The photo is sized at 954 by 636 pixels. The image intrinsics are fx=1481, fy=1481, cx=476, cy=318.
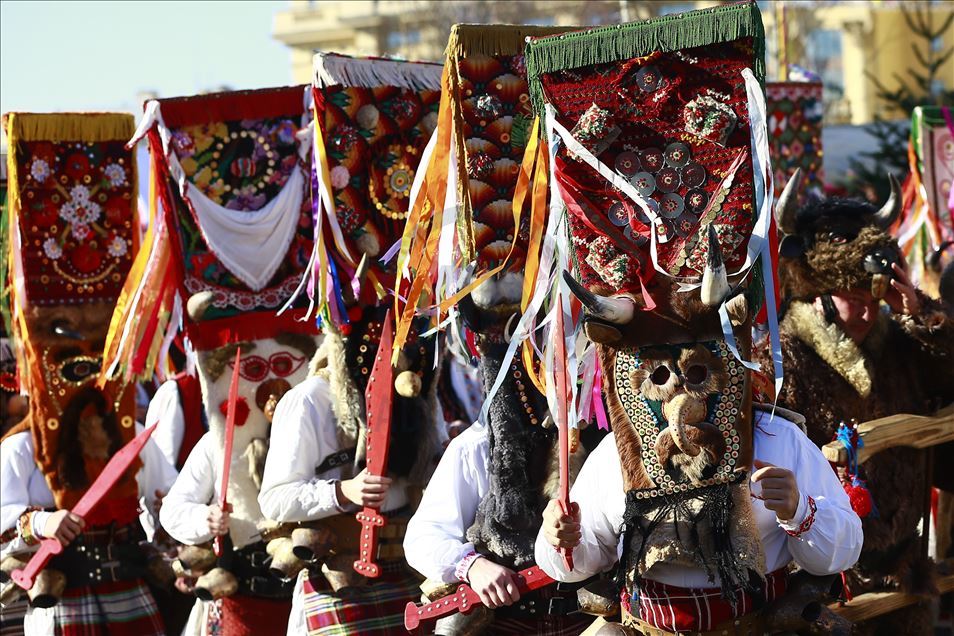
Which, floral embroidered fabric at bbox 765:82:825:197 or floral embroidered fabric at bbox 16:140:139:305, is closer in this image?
floral embroidered fabric at bbox 16:140:139:305

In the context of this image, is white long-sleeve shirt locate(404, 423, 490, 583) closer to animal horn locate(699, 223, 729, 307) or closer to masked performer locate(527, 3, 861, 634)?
masked performer locate(527, 3, 861, 634)

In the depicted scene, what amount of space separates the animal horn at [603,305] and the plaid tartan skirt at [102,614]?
377 centimetres

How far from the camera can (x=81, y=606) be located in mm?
6625

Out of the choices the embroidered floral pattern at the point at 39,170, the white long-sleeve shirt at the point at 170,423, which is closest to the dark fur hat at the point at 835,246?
the white long-sleeve shirt at the point at 170,423

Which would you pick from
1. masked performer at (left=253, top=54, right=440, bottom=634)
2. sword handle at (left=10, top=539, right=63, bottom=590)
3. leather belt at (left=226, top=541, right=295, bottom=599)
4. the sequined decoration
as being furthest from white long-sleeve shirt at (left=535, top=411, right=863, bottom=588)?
sword handle at (left=10, top=539, right=63, bottom=590)

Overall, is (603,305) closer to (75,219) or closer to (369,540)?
(369,540)

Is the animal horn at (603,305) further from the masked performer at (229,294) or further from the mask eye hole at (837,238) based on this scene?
the masked performer at (229,294)

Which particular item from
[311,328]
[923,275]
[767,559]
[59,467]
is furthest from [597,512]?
[923,275]

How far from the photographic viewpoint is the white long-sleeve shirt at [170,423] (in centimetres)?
723

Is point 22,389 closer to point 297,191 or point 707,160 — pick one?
point 297,191

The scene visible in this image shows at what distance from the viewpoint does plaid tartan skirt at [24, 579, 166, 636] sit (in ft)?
21.7

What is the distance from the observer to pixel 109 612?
6.67 m

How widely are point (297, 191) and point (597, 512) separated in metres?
3.12

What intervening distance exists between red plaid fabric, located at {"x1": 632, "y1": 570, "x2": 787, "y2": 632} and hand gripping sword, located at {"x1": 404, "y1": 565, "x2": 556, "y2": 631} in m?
0.48
